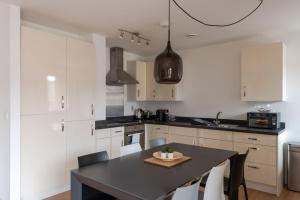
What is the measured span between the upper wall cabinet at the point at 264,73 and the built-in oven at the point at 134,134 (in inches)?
79.2

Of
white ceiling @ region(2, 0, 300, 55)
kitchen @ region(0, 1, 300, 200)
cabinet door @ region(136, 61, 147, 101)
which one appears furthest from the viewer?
cabinet door @ region(136, 61, 147, 101)

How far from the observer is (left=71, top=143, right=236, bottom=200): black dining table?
1393 millimetres

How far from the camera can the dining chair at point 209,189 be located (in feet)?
4.46

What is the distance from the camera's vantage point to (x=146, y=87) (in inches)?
193

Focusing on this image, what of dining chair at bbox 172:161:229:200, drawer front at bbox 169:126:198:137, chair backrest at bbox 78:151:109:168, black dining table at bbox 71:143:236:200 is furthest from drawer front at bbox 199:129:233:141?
chair backrest at bbox 78:151:109:168

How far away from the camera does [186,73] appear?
462 cm

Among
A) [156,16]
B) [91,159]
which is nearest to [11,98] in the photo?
[91,159]

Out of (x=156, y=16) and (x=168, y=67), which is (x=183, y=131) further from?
(x=168, y=67)

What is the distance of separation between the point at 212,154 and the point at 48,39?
2557 mm

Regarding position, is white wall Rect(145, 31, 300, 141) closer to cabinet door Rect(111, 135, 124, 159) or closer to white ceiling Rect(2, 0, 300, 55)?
white ceiling Rect(2, 0, 300, 55)

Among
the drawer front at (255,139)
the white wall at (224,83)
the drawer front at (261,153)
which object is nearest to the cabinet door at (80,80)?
the white wall at (224,83)

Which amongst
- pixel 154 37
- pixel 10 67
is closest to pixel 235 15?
pixel 154 37

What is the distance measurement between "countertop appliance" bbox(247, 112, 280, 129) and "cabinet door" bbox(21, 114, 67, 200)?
289 centimetres

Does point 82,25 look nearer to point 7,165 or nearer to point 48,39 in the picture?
point 48,39
